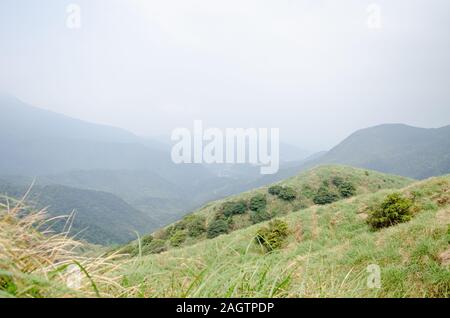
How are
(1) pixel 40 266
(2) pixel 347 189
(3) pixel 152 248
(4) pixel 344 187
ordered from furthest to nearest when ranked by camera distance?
(4) pixel 344 187 → (2) pixel 347 189 → (3) pixel 152 248 → (1) pixel 40 266

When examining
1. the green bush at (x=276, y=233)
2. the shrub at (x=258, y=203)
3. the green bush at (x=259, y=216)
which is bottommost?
the green bush at (x=259, y=216)

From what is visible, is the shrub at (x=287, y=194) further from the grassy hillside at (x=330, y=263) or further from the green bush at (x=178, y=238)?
the grassy hillside at (x=330, y=263)

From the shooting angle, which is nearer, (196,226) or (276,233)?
(276,233)

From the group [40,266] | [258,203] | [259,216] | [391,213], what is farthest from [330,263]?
[258,203]

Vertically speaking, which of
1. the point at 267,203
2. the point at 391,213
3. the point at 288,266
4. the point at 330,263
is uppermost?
the point at 288,266

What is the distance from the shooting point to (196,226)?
3916 cm

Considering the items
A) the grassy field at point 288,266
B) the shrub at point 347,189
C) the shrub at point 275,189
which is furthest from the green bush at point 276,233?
the shrub at point 347,189

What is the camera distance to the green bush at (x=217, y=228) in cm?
3622

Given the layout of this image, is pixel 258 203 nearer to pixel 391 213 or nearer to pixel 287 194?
pixel 287 194

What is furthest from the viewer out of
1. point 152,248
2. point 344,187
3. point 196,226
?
point 344,187

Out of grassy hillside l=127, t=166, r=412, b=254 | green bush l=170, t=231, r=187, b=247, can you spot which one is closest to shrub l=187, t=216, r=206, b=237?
grassy hillside l=127, t=166, r=412, b=254

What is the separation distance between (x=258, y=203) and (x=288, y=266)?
130 ft
